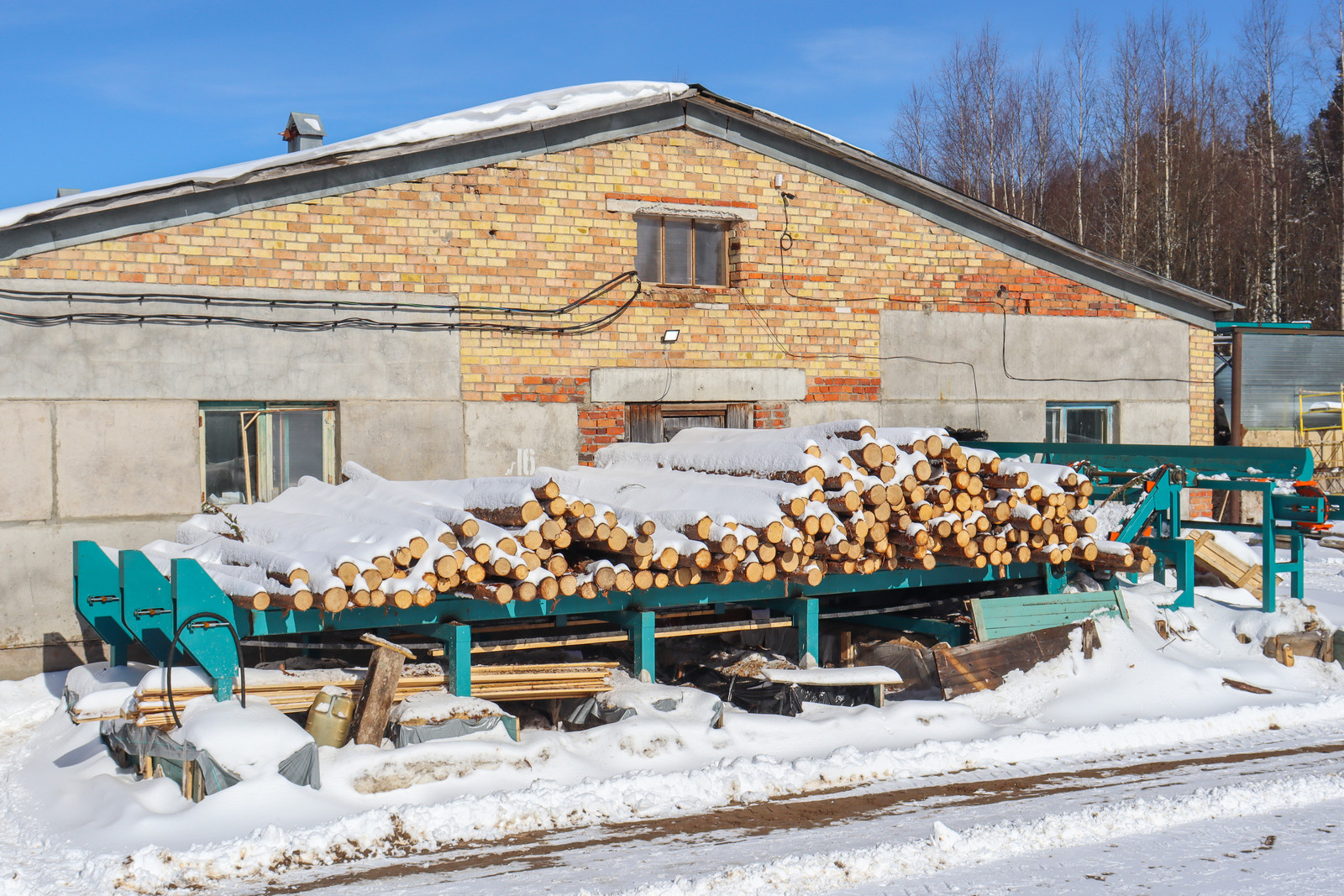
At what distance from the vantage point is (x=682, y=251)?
1216 centimetres

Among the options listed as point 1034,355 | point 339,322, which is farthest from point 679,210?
point 1034,355

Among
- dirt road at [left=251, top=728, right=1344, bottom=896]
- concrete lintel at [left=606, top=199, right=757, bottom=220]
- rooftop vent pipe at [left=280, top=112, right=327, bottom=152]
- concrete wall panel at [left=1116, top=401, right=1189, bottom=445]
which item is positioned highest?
rooftop vent pipe at [left=280, top=112, right=327, bottom=152]

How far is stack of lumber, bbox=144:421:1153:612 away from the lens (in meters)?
7.32

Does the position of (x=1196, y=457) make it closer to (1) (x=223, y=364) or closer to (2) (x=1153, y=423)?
(2) (x=1153, y=423)

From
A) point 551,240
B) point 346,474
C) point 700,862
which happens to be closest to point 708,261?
point 551,240

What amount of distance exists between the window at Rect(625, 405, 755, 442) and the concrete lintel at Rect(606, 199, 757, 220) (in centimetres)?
207

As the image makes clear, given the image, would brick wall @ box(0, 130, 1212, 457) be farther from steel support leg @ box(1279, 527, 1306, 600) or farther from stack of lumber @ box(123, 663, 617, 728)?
steel support leg @ box(1279, 527, 1306, 600)

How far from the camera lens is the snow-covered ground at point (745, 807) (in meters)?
5.35

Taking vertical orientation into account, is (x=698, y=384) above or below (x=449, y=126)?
below

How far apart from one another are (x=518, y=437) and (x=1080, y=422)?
7.55 metres

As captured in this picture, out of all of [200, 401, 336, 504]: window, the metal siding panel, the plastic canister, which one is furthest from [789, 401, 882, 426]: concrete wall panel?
the metal siding panel

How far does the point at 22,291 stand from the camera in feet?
30.2

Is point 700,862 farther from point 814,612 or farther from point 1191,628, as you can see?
point 1191,628

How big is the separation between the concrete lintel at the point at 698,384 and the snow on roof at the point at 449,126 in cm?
269
